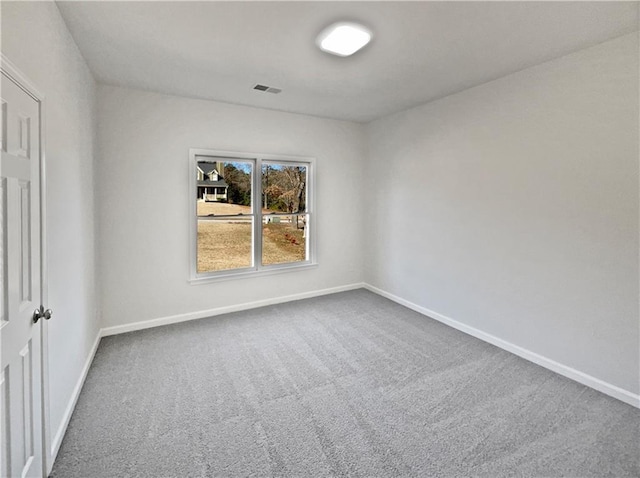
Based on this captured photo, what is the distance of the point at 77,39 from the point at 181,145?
1.40 metres

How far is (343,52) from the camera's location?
2613 millimetres

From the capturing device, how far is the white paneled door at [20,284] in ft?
4.35

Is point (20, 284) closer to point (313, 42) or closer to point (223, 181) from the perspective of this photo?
point (313, 42)

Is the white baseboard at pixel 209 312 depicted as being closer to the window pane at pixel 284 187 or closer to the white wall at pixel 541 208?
the window pane at pixel 284 187

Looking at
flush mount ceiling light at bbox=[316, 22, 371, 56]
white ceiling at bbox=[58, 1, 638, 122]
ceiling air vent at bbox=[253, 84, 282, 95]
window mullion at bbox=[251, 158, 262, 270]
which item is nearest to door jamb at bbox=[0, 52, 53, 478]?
white ceiling at bbox=[58, 1, 638, 122]

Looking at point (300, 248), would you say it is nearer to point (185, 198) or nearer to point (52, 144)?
point (185, 198)

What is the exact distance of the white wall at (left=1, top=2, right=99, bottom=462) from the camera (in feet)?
5.37

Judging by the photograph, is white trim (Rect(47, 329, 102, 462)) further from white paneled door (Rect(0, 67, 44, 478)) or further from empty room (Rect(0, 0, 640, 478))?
white paneled door (Rect(0, 67, 44, 478))

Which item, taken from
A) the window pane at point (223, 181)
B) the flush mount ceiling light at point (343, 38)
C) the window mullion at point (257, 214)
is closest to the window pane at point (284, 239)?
the window mullion at point (257, 214)

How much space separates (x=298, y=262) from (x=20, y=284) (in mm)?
3466


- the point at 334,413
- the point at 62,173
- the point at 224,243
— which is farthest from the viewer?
the point at 224,243

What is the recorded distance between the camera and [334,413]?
2.23m

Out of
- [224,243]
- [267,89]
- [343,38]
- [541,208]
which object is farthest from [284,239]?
[541,208]

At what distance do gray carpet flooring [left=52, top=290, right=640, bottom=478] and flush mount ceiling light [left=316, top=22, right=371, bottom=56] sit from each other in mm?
2702
